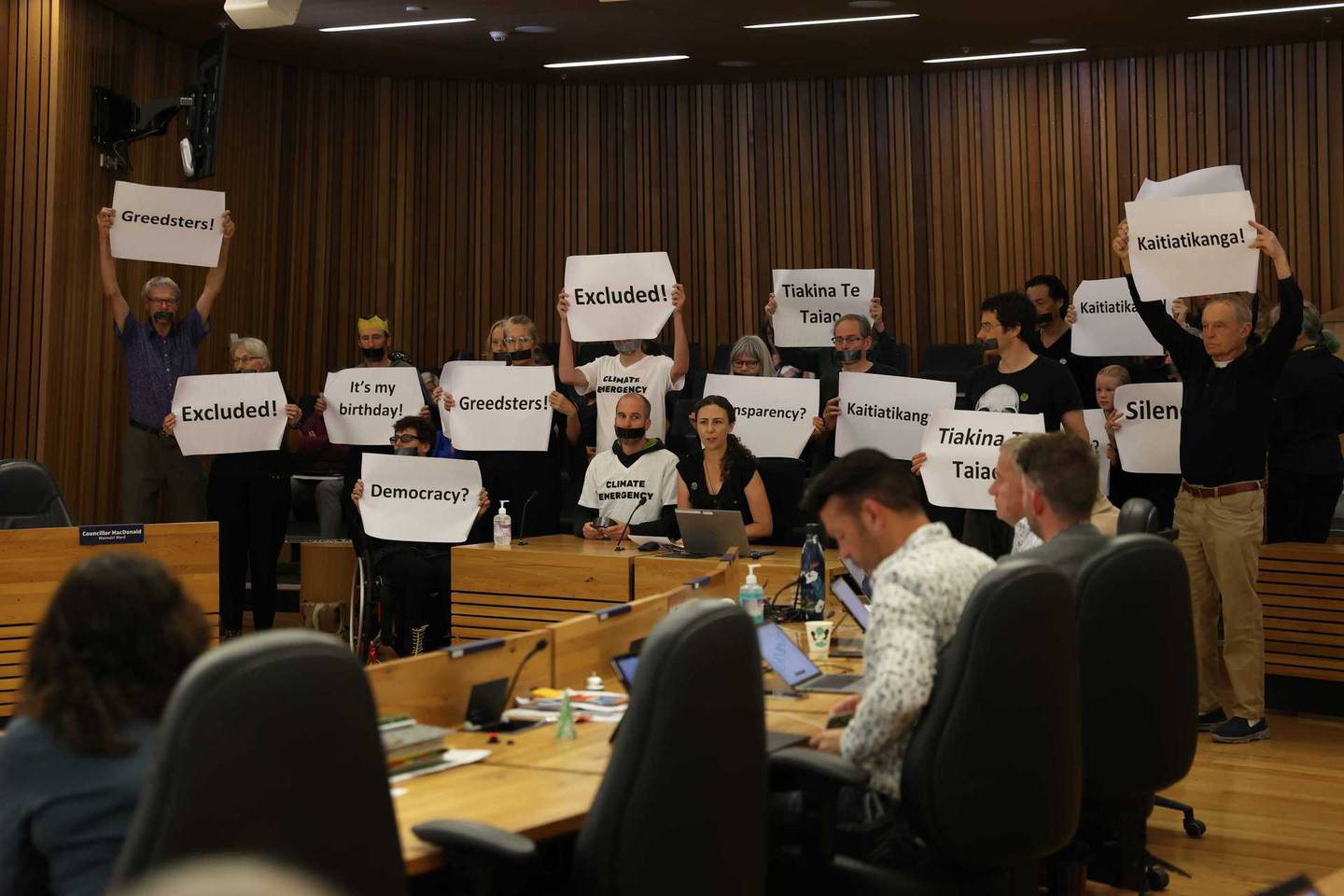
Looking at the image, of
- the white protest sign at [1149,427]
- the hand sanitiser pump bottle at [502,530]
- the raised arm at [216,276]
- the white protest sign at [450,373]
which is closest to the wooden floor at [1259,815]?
the white protest sign at [1149,427]

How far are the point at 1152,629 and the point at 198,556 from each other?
4.16 m

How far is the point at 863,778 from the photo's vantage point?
9.34 ft

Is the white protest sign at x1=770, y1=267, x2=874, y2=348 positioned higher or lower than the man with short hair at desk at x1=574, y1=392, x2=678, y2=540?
higher

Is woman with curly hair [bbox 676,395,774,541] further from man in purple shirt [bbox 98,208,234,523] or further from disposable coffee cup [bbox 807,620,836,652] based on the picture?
man in purple shirt [bbox 98,208,234,523]

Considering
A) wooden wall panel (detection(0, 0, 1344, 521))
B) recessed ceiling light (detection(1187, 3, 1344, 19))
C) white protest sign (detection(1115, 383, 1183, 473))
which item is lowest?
white protest sign (detection(1115, 383, 1183, 473))

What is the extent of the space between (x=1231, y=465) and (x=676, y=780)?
426 centimetres

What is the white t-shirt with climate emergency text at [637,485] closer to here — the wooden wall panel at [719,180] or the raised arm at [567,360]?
the raised arm at [567,360]

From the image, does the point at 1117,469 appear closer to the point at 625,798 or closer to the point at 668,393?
the point at 668,393

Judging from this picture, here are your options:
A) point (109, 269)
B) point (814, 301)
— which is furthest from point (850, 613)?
point (109, 269)

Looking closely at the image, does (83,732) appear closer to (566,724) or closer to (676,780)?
(676,780)

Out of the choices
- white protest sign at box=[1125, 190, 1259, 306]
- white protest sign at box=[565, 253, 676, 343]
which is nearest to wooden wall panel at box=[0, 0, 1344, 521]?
white protest sign at box=[565, 253, 676, 343]

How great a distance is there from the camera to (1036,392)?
603 cm

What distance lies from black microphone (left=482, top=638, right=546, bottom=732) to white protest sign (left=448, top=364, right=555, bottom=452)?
3.59 metres

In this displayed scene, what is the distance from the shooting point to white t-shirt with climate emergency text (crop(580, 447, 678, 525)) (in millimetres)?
6699
